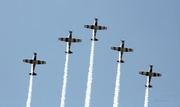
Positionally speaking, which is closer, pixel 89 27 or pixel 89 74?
pixel 89 27

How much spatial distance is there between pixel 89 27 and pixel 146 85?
15.1m

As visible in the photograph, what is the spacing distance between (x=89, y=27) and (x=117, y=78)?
58.0 ft

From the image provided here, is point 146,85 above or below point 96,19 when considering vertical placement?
below

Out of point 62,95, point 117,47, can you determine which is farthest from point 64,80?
point 117,47

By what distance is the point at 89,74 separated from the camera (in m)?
163

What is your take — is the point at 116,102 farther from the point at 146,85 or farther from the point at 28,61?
the point at 28,61

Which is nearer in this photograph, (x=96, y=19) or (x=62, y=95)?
(x=96, y=19)

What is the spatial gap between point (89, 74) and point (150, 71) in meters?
14.4

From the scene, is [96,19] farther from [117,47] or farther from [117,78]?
[117,78]

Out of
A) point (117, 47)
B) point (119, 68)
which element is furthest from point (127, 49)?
point (119, 68)

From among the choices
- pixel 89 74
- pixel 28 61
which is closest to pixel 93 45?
pixel 89 74

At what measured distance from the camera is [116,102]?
164 meters

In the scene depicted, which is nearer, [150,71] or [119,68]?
[150,71]

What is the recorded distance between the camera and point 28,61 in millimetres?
147000
